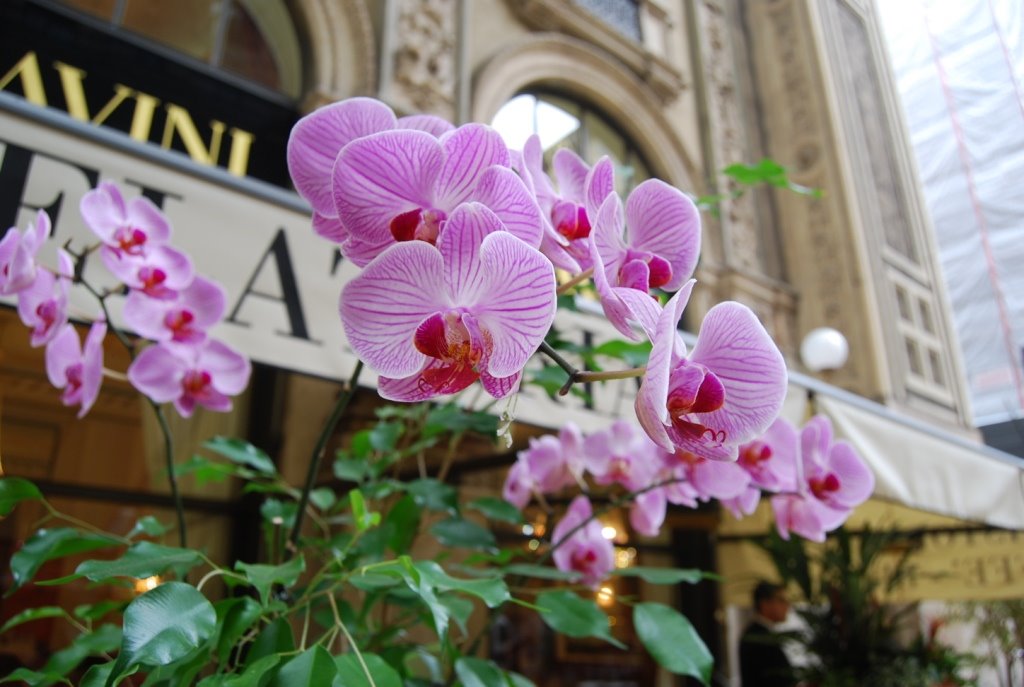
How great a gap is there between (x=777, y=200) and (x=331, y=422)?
21.7 ft

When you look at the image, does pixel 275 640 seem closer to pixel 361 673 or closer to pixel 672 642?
pixel 361 673

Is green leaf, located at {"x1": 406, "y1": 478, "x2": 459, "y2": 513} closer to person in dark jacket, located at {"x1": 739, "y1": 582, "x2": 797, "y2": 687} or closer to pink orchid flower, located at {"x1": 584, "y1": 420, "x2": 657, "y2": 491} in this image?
pink orchid flower, located at {"x1": 584, "y1": 420, "x2": 657, "y2": 491}

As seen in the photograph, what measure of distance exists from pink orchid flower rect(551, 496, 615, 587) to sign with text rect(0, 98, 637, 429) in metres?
0.22

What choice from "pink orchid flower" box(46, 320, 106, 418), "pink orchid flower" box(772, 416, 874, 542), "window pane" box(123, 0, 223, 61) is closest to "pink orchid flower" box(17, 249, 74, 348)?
"pink orchid flower" box(46, 320, 106, 418)

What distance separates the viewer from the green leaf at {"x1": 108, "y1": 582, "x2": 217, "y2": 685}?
0.46 metres

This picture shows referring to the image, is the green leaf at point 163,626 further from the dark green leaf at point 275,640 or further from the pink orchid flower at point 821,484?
the pink orchid flower at point 821,484

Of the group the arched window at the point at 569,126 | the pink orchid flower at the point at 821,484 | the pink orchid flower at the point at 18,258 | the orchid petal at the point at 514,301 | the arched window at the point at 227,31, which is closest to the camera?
the orchid petal at the point at 514,301

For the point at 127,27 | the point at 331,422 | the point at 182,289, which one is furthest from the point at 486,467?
the point at 127,27

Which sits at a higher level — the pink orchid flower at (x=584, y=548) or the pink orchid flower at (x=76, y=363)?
the pink orchid flower at (x=76, y=363)

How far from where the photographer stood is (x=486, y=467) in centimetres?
251

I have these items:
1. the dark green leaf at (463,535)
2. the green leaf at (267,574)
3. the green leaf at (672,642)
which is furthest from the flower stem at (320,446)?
the green leaf at (672,642)

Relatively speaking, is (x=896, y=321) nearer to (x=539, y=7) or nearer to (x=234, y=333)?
(x=539, y=7)

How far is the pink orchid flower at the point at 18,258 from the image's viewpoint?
770mm

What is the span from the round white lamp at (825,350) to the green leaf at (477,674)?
4.97m
